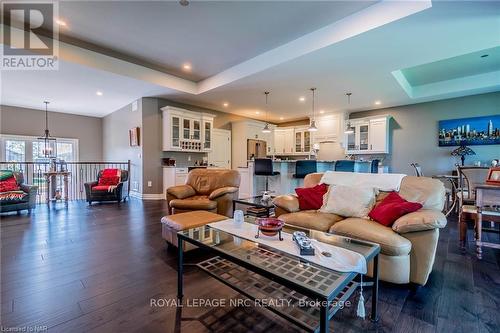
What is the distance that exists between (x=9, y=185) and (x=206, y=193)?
404cm

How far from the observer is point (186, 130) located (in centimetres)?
654

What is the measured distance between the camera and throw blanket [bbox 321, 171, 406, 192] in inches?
99.6

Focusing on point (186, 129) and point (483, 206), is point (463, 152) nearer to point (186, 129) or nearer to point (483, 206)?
point (483, 206)

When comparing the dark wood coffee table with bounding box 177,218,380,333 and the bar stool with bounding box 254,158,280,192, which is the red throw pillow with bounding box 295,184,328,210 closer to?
the dark wood coffee table with bounding box 177,218,380,333

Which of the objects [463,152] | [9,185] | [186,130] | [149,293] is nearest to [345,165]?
[463,152]

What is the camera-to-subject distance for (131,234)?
10.6 feet

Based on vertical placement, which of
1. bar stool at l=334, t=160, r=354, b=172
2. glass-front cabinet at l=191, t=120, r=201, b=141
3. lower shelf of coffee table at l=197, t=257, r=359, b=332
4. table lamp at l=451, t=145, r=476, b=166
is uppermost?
glass-front cabinet at l=191, t=120, r=201, b=141

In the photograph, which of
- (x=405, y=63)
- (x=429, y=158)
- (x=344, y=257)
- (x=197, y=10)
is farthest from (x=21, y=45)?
(x=429, y=158)

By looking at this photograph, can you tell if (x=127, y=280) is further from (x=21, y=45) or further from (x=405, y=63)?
(x=405, y=63)

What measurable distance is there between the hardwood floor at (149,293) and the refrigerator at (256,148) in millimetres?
5387

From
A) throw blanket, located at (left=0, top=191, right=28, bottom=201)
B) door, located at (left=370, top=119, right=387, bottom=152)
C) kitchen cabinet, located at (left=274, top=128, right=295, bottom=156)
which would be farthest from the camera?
kitchen cabinet, located at (left=274, top=128, right=295, bottom=156)

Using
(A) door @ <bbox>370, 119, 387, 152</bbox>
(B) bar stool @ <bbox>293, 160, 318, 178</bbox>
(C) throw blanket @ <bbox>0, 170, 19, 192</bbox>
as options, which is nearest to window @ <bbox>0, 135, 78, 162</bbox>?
(C) throw blanket @ <bbox>0, 170, 19, 192</bbox>

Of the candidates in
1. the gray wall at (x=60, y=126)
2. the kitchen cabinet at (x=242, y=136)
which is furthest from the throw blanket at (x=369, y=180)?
the gray wall at (x=60, y=126)

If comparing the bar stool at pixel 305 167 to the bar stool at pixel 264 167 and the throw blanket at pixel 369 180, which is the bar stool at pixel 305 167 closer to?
the bar stool at pixel 264 167
